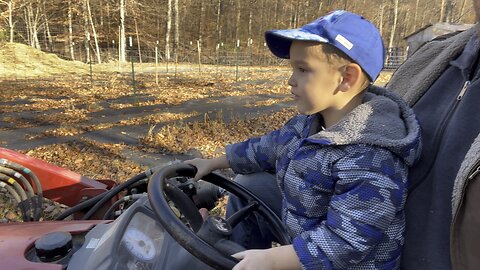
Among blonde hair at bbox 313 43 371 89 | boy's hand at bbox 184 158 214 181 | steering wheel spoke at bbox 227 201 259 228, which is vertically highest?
blonde hair at bbox 313 43 371 89

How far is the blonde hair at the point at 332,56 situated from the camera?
1431mm

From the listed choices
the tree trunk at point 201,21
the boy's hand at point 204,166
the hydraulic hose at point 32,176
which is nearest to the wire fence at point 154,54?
the tree trunk at point 201,21

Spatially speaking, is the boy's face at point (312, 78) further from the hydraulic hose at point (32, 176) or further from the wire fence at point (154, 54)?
the wire fence at point (154, 54)

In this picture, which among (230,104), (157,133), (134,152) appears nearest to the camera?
(134,152)

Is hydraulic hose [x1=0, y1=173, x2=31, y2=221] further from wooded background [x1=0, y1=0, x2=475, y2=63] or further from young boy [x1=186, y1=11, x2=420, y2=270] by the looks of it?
wooded background [x1=0, y1=0, x2=475, y2=63]

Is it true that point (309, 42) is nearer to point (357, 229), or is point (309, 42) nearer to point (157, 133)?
point (357, 229)

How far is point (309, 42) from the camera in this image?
56.7 inches

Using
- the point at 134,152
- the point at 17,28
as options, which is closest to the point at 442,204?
the point at 134,152

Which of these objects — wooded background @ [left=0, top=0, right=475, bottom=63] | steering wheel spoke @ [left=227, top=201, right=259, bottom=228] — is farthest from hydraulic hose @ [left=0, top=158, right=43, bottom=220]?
wooded background @ [left=0, top=0, right=475, bottom=63]

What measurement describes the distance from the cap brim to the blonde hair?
3 cm

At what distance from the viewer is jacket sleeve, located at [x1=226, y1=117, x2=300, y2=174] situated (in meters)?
1.88

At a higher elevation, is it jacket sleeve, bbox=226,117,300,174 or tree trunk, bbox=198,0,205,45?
tree trunk, bbox=198,0,205,45

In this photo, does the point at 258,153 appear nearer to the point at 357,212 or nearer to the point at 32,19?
the point at 357,212

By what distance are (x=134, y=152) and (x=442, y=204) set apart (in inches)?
216
